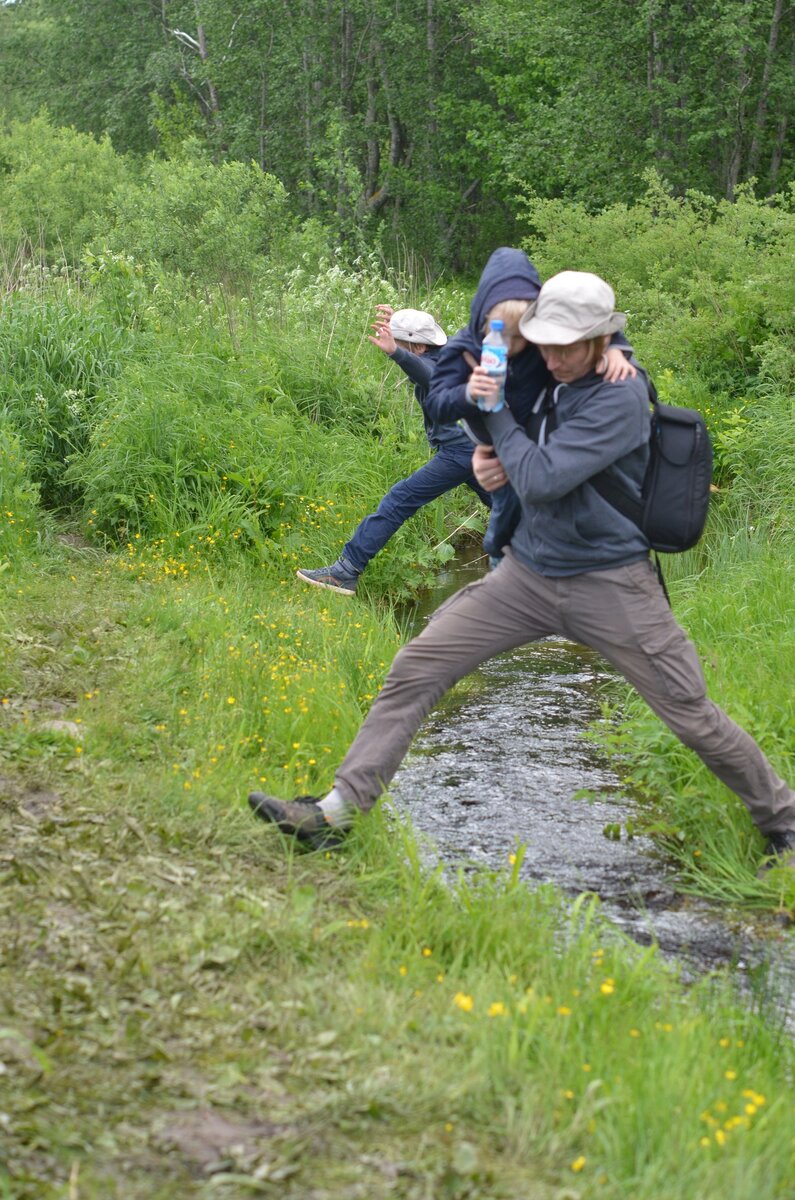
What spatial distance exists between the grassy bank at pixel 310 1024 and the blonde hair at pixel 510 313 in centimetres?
176

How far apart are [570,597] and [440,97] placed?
26196 millimetres

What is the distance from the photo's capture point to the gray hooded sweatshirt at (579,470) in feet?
13.3

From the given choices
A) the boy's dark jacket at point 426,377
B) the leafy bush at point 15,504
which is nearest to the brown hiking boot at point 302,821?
the boy's dark jacket at point 426,377

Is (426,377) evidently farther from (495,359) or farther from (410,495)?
(495,359)

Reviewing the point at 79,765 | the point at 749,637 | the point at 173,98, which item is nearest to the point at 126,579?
the point at 79,765

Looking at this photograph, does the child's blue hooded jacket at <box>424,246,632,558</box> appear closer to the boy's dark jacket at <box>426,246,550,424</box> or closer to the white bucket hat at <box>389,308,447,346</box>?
the boy's dark jacket at <box>426,246,550,424</box>

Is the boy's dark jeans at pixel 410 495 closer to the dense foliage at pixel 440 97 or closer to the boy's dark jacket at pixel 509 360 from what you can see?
the boy's dark jacket at pixel 509 360

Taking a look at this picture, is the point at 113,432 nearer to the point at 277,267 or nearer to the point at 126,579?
the point at 126,579

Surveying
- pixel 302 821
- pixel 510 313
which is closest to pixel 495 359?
pixel 510 313

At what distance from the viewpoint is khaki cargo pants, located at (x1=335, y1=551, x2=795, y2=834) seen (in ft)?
14.1

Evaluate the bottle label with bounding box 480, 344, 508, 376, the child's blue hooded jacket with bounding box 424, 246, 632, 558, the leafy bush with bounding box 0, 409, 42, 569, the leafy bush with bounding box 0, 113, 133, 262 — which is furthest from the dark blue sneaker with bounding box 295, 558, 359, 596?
the leafy bush with bounding box 0, 113, 133, 262

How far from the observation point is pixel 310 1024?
3.43m

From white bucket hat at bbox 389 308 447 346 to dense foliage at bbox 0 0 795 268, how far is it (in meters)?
12.5

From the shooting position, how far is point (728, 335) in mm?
11820
